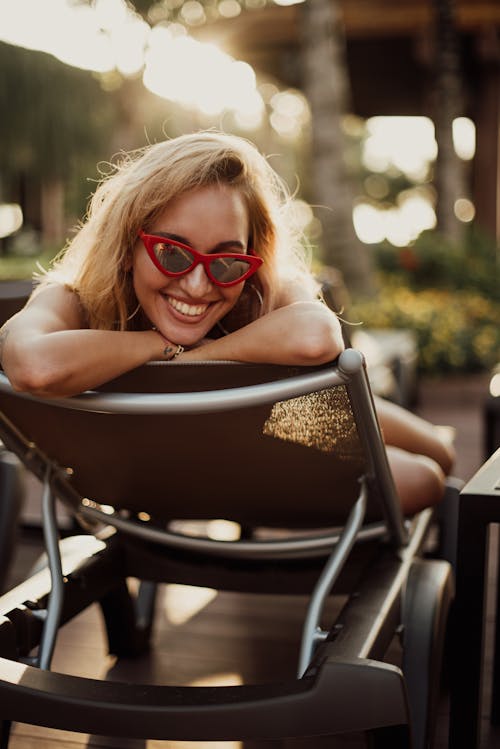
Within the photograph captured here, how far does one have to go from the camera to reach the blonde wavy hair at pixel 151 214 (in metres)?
2.04

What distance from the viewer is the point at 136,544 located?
2354mm

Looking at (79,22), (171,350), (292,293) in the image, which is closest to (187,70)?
(79,22)

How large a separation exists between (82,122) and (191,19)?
10333mm

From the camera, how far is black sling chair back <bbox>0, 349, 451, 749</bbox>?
1.59 metres

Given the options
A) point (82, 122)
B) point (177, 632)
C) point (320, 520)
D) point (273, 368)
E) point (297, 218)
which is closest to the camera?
point (273, 368)

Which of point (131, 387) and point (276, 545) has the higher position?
point (131, 387)

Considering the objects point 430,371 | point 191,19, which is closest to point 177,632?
point 430,371

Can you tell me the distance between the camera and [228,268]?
6.47 ft

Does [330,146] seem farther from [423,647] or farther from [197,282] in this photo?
[423,647]

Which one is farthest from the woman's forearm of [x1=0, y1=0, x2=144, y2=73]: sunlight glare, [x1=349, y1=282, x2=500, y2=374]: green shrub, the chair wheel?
[x1=0, y1=0, x2=144, y2=73]: sunlight glare

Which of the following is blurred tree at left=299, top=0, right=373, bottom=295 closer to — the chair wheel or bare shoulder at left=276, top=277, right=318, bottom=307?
bare shoulder at left=276, top=277, right=318, bottom=307

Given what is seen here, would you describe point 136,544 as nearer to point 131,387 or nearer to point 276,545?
point 276,545

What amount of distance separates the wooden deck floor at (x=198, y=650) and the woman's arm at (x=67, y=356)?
991 millimetres

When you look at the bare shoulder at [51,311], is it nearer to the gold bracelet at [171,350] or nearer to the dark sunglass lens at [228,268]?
the gold bracelet at [171,350]
